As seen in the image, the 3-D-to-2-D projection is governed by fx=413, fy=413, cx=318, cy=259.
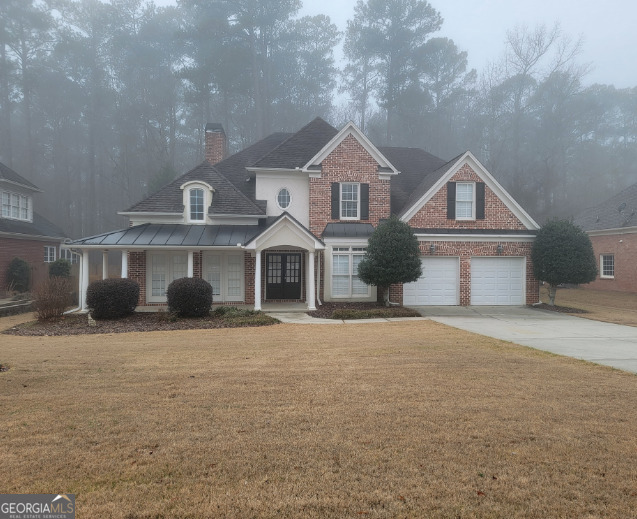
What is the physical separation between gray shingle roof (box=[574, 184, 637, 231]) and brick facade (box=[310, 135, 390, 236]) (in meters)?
15.2

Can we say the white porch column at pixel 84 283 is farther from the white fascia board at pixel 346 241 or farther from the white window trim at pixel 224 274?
the white fascia board at pixel 346 241

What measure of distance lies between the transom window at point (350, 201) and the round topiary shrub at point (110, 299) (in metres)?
9.09

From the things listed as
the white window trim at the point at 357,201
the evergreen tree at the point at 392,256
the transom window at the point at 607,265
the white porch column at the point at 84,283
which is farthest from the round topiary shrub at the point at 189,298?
the transom window at the point at 607,265

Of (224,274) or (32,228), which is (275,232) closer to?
(224,274)

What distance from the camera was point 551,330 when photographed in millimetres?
11266

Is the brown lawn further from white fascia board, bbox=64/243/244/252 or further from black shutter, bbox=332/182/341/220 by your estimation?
white fascia board, bbox=64/243/244/252

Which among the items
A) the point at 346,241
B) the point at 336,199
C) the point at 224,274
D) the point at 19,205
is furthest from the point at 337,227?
the point at 19,205

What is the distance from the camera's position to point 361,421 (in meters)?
4.40

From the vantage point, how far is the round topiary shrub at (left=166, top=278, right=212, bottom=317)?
13.3 meters

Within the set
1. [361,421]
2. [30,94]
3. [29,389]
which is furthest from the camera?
[30,94]

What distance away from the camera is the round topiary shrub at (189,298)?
43.5 feet

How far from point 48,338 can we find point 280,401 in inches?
321

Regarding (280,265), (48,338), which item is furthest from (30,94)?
(48,338)

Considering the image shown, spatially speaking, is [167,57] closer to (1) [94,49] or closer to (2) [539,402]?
(1) [94,49]
